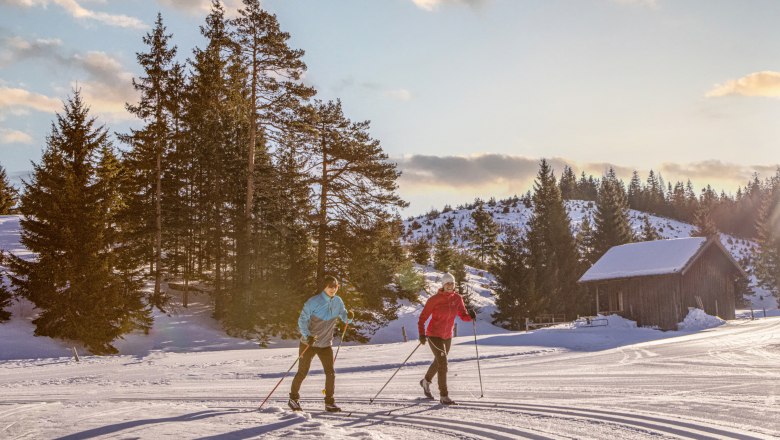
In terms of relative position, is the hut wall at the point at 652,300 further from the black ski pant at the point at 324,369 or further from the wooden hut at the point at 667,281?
the black ski pant at the point at 324,369

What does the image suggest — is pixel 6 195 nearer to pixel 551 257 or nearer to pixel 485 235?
pixel 551 257

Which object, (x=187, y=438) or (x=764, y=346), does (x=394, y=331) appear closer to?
(x=764, y=346)

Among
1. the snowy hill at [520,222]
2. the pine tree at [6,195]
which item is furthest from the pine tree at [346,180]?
the snowy hill at [520,222]

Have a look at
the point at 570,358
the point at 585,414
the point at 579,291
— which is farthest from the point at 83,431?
the point at 579,291

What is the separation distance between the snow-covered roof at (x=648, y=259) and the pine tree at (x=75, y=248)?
98.2 feet

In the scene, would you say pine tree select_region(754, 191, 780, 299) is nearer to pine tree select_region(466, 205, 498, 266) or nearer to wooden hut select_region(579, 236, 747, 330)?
pine tree select_region(466, 205, 498, 266)

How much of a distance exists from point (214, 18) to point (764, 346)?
36.5 m

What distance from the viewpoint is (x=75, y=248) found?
26.1m

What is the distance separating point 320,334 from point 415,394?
304 centimetres

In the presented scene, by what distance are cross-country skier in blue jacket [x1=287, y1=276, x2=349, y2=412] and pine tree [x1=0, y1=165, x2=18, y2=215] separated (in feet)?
192

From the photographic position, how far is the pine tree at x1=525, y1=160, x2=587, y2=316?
54.4 m

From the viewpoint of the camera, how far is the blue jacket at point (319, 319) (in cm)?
984

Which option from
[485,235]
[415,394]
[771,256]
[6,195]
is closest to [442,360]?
[415,394]

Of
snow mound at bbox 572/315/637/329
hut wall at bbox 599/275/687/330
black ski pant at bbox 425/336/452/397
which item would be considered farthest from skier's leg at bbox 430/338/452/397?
hut wall at bbox 599/275/687/330
